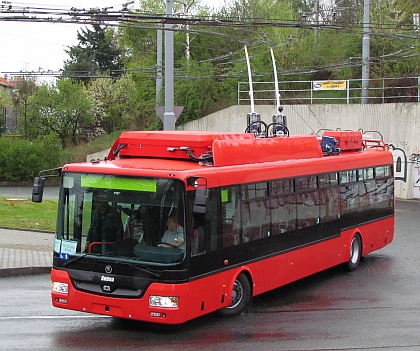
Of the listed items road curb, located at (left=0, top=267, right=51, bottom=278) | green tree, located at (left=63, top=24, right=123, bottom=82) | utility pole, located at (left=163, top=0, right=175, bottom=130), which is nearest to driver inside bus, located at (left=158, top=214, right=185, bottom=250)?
road curb, located at (left=0, top=267, right=51, bottom=278)

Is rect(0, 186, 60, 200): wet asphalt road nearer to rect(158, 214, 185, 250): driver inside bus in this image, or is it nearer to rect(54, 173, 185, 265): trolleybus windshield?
rect(54, 173, 185, 265): trolleybus windshield

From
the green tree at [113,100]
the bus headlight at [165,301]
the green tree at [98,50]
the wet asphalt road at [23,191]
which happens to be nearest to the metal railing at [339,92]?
the wet asphalt road at [23,191]

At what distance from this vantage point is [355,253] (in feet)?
50.3

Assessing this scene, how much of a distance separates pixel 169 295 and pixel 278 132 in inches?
296

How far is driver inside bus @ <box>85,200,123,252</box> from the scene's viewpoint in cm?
935

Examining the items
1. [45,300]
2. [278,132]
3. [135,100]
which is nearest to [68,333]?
[45,300]

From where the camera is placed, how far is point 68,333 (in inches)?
372

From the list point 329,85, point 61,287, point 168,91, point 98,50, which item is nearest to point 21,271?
point 61,287

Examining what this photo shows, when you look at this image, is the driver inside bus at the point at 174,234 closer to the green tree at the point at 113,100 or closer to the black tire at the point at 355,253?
the black tire at the point at 355,253

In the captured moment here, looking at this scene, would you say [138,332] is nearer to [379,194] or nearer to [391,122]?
[379,194]

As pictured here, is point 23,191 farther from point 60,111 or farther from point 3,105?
point 3,105

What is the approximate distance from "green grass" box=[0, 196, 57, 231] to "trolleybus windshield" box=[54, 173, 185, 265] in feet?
33.6

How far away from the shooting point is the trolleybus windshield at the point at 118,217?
361 inches

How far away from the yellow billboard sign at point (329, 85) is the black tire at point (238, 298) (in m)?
27.2
